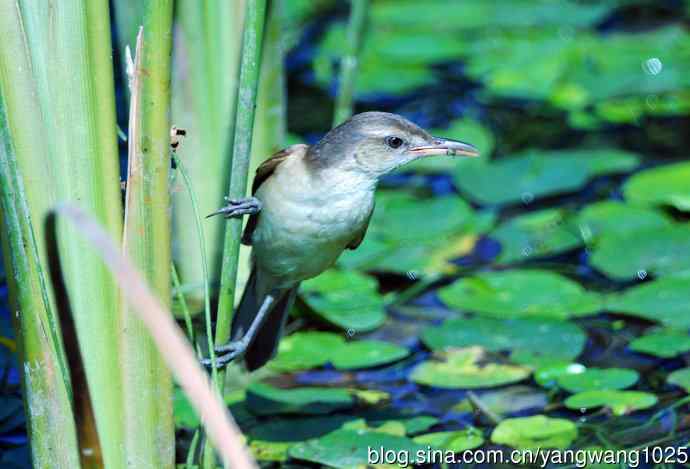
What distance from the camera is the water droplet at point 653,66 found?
7098mm

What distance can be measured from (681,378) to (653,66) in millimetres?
3673

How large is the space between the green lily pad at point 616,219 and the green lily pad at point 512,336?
96 cm

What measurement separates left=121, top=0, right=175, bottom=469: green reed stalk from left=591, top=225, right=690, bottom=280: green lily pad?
271cm

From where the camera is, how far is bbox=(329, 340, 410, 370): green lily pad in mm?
4336

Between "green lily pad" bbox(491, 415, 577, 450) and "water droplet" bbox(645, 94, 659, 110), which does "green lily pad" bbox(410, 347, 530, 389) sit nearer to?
"green lily pad" bbox(491, 415, 577, 450)

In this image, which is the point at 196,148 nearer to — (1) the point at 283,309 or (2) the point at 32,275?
(1) the point at 283,309

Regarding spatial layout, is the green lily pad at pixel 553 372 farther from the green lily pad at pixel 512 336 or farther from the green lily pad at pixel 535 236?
the green lily pad at pixel 535 236

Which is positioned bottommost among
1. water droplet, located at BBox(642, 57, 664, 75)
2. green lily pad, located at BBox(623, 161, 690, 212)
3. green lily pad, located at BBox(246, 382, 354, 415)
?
green lily pad, located at BBox(246, 382, 354, 415)

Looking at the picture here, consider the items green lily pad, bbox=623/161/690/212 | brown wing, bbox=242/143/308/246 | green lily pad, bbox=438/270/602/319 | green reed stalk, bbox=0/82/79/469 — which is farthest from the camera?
green lily pad, bbox=623/161/690/212

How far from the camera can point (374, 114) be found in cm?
343

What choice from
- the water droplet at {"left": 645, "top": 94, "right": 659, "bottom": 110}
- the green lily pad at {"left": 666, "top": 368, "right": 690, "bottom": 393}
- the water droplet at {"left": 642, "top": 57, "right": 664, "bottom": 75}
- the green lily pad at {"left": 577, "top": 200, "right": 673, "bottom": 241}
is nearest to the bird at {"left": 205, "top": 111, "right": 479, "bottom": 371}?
the green lily pad at {"left": 666, "top": 368, "right": 690, "bottom": 393}

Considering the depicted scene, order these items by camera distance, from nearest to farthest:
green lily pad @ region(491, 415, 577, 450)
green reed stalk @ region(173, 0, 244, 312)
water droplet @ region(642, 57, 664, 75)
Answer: green lily pad @ region(491, 415, 577, 450) < green reed stalk @ region(173, 0, 244, 312) < water droplet @ region(642, 57, 664, 75)

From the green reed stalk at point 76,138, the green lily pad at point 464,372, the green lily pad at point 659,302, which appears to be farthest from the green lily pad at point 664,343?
the green reed stalk at point 76,138

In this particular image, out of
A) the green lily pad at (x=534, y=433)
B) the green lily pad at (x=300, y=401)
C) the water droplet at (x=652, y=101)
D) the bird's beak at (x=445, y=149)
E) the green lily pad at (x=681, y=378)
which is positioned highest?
the bird's beak at (x=445, y=149)
